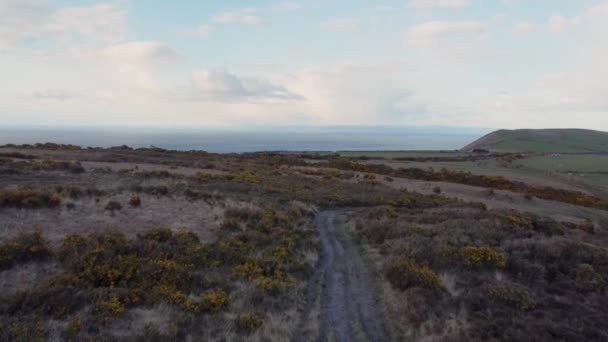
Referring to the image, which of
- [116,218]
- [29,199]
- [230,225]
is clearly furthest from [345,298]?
[29,199]

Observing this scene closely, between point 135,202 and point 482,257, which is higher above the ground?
point 135,202

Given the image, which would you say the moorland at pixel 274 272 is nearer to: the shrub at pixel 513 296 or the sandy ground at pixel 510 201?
the shrub at pixel 513 296

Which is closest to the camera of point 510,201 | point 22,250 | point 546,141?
point 22,250

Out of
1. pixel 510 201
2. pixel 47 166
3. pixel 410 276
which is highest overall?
pixel 47 166

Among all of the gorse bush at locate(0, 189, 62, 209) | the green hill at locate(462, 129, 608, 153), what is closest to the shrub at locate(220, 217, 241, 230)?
the gorse bush at locate(0, 189, 62, 209)

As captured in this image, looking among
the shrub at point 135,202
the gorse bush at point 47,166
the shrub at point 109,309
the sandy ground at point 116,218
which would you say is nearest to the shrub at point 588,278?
the sandy ground at point 116,218

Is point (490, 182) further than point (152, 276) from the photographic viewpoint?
Yes

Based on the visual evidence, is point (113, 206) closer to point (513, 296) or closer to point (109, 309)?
point (109, 309)

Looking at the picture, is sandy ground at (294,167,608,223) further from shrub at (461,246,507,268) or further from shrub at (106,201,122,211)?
shrub at (106,201,122,211)
